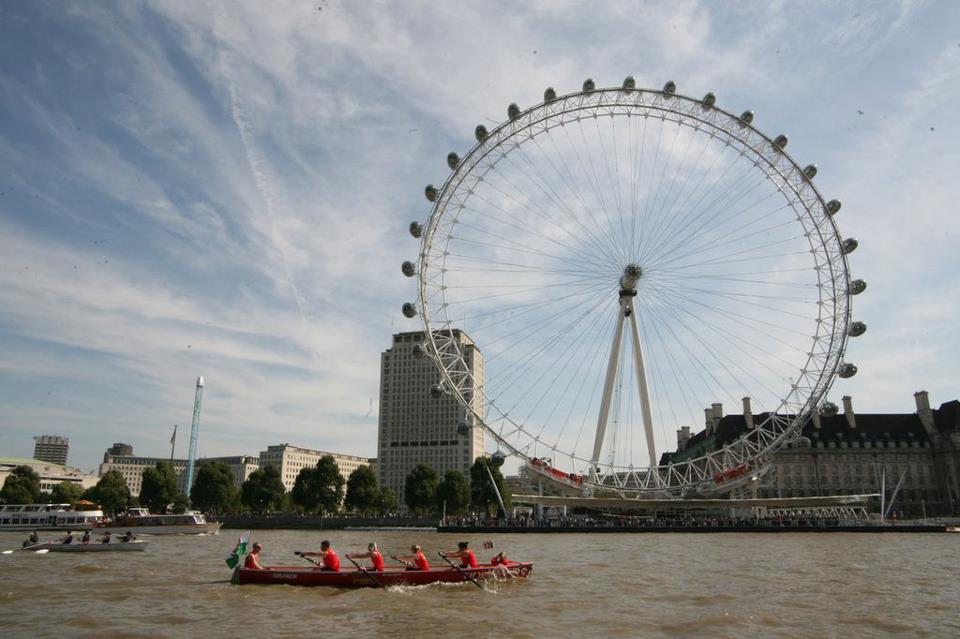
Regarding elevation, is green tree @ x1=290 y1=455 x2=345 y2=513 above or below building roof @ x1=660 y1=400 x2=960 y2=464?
below

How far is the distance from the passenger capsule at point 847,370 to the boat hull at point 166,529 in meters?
76.0

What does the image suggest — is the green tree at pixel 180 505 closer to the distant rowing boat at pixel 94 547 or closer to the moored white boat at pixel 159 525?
the moored white boat at pixel 159 525

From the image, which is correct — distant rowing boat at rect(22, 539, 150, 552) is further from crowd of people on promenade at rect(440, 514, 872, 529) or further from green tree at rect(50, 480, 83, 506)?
green tree at rect(50, 480, 83, 506)

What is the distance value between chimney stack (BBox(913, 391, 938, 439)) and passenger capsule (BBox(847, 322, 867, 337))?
8168 cm

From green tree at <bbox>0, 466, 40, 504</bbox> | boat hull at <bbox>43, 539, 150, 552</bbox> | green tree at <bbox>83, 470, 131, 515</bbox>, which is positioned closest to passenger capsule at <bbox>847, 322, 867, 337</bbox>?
boat hull at <bbox>43, 539, 150, 552</bbox>

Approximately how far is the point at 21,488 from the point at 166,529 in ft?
186

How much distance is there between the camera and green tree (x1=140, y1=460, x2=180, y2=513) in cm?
12044

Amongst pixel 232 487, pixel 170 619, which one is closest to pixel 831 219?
pixel 170 619

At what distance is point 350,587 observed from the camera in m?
30.9

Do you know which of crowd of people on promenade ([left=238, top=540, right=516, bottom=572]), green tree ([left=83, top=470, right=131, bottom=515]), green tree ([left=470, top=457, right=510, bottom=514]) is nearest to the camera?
crowd of people on promenade ([left=238, top=540, right=516, bottom=572])

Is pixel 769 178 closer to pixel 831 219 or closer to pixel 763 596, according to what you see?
pixel 831 219

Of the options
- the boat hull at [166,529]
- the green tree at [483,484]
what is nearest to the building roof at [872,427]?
the green tree at [483,484]

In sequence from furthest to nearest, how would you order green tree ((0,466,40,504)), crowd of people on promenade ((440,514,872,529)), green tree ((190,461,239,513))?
1. green tree ((190,461,239,513))
2. green tree ((0,466,40,504))
3. crowd of people on promenade ((440,514,872,529))

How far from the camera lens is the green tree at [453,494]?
4808 inches
